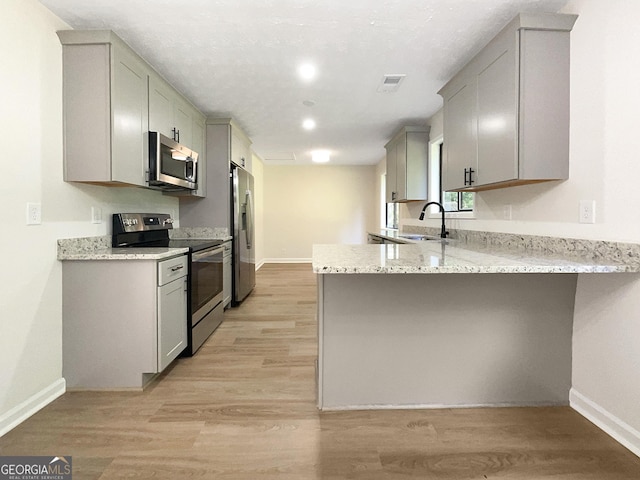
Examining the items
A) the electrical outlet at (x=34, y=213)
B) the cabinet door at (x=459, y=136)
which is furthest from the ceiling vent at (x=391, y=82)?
the electrical outlet at (x=34, y=213)

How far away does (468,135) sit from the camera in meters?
2.69

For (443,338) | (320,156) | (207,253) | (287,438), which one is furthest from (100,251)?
(320,156)

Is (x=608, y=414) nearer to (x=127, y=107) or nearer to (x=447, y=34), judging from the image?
(x=447, y=34)

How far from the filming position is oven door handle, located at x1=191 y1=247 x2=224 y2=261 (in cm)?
290

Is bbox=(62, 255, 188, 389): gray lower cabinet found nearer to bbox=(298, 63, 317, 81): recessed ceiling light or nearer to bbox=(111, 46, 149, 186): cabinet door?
bbox=(111, 46, 149, 186): cabinet door

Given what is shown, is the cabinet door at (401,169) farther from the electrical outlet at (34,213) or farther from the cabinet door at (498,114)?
the electrical outlet at (34,213)

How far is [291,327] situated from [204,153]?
7.38 ft

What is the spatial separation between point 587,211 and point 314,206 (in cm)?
675

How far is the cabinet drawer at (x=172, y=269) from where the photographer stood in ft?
7.67

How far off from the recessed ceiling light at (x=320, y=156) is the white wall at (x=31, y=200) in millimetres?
4643

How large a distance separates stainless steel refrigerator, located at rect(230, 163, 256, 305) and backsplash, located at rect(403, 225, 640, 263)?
265cm

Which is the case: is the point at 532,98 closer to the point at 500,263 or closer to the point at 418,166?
the point at 500,263

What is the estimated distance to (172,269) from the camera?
98.3 inches

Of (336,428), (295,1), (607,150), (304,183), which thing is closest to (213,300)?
(336,428)
